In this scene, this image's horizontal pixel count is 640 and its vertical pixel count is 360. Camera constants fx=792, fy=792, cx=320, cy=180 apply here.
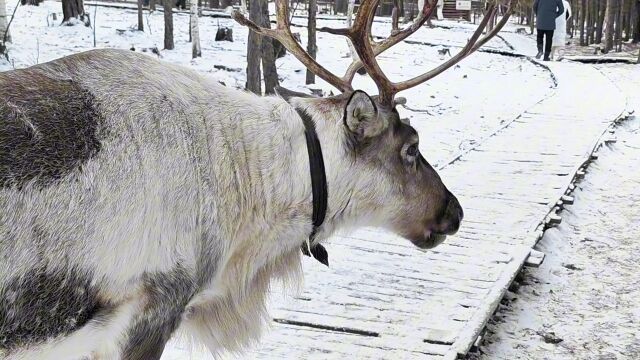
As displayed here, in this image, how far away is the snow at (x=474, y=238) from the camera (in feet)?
12.2

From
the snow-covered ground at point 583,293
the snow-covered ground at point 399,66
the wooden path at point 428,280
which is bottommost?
the snow-covered ground at point 583,293

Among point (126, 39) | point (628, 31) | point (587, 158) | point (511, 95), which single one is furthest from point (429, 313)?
point (628, 31)

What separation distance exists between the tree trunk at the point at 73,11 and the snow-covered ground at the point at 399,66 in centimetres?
33

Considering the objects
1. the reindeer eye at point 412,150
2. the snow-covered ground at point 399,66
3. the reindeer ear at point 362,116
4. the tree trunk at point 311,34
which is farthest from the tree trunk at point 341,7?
the reindeer ear at point 362,116

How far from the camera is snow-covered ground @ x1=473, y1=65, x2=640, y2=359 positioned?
371 centimetres

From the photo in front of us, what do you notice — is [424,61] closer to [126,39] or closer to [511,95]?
[511,95]

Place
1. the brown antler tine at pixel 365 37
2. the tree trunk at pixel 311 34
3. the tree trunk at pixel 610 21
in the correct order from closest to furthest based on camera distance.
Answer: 1. the brown antler tine at pixel 365 37
2. the tree trunk at pixel 311 34
3. the tree trunk at pixel 610 21

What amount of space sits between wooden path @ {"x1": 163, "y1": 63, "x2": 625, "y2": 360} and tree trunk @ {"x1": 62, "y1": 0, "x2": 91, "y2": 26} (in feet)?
41.2

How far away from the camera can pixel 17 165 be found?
2100 mm

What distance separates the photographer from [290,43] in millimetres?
3262

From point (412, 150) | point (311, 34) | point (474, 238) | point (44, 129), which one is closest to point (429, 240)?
point (412, 150)

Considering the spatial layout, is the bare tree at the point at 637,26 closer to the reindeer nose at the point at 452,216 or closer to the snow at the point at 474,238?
the snow at the point at 474,238

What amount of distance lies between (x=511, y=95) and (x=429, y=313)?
370 inches

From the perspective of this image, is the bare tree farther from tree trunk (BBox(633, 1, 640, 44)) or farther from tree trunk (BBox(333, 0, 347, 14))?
tree trunk (BBox(333, 0, 347, 14))
